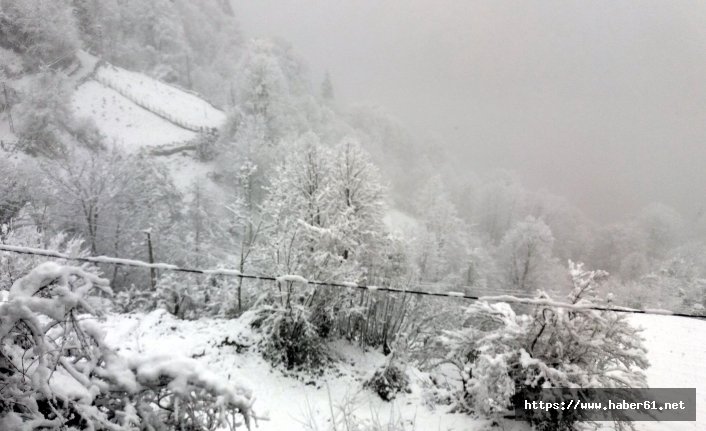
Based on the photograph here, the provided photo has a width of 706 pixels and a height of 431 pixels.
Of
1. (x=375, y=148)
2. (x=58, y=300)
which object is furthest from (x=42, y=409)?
(x=375, y=148)

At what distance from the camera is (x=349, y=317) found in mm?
10094

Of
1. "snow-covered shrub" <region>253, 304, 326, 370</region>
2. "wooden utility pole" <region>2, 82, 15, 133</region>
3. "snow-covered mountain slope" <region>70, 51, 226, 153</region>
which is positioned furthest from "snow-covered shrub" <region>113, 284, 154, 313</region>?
"wooden utility pole" <region>2, 82, 15, 133</region>

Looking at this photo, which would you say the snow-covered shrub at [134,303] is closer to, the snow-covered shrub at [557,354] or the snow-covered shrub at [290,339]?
the snow-covered shrub at [290,339]

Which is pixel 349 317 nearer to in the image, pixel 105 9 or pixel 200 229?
pixel 200 229

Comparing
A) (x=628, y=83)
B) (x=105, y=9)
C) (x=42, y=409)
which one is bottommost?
(x=42, y=409)

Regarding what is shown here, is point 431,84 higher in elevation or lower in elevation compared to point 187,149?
higher

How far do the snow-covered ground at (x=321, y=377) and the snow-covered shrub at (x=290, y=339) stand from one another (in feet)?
1.05

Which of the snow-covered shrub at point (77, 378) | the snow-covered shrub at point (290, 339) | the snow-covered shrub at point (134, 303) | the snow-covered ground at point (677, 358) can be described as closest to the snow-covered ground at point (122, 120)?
the snow-covered shrub at point (134, 303)

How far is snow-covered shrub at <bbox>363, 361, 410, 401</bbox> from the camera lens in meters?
7.31

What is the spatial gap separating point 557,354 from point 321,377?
4705mm

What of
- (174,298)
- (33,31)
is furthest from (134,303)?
(33,31)

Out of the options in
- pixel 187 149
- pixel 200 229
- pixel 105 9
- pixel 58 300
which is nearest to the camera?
pixel 58 300

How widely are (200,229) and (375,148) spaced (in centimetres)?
3056

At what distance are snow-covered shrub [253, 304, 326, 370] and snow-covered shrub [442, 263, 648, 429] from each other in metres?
3.69
